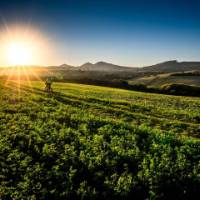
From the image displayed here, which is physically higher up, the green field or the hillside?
the hillside

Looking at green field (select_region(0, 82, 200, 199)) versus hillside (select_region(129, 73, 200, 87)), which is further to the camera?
hillside (select_region(129, 73, 200, 87))

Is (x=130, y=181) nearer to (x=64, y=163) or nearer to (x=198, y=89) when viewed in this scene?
(x=64, y=163)

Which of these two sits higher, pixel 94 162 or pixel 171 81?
pixel 171 81

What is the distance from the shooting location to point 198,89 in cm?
7250

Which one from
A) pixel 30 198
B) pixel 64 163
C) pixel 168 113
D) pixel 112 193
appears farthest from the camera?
pixel 168 113

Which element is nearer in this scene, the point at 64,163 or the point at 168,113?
the point at 64,163

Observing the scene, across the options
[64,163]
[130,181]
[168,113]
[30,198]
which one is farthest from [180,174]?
[168,113]

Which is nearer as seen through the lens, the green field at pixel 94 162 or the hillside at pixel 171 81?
the green field at pixel 94 162

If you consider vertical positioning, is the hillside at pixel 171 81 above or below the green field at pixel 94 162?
above

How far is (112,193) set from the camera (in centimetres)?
932

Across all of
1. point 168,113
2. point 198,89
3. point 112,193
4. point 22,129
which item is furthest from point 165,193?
point 198,89

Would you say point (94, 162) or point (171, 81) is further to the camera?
point (171, 81)

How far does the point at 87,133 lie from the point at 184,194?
832 centimetres

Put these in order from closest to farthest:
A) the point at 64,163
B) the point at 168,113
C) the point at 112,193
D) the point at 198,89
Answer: the point at 112,193
the point at 64,163
the point at 168,113
the point at 198,89
